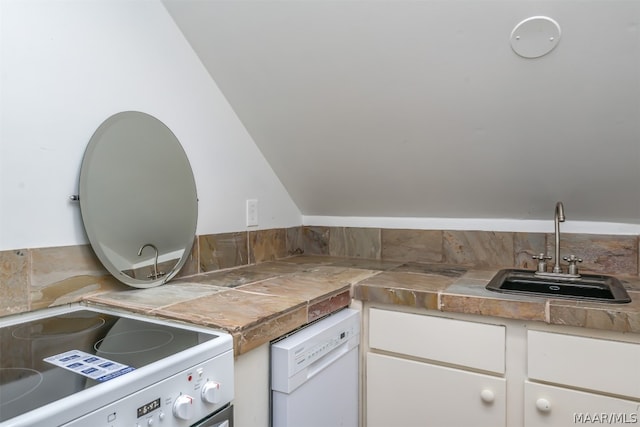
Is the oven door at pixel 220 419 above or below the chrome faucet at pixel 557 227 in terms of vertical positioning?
below

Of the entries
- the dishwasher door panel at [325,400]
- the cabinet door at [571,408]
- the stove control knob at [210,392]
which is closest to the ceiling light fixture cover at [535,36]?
the cabinet door at [571,408]

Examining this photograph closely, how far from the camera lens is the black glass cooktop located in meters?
0.68

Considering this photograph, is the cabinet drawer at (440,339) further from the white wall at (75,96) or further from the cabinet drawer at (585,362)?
the white wall at (75,96)

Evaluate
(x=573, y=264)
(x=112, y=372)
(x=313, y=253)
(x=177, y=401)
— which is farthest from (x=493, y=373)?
(x=313, y=253)

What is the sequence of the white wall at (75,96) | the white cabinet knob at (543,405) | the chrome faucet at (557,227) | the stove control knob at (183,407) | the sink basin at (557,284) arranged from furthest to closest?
1. the chrome faucet at (557,227)
2. the sink basin at (557,284)
3. the white cabinet knob at (543,405)
4. the white wall at (75,96)
5. the stove control knob at (183,407)

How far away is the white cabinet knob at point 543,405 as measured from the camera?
46.5 inches

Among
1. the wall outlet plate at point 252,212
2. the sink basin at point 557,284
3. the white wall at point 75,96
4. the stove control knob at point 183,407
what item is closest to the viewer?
the stove control knob at point 183,407

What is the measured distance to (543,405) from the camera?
3.88 ft

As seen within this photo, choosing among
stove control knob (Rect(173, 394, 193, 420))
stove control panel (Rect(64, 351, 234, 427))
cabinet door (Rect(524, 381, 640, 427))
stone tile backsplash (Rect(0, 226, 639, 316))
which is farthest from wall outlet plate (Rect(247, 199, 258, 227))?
cabinet door (Rect(524, 381, 640, 427))

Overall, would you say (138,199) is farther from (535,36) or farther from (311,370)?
(535,36)

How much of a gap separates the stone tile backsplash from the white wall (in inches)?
2.3

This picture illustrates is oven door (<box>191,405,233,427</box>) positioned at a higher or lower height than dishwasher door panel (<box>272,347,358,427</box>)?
higher

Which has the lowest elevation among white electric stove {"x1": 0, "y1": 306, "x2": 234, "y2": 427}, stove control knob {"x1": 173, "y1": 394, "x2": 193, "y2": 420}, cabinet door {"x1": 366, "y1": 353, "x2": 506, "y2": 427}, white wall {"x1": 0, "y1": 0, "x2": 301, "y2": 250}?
cabinet door {"x1": 366, "y1": 353, "x2": 506, "y2": 427}

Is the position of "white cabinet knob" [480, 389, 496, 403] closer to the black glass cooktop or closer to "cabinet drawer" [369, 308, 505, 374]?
"cabinet drawer" [369, 308, 505, 374]
